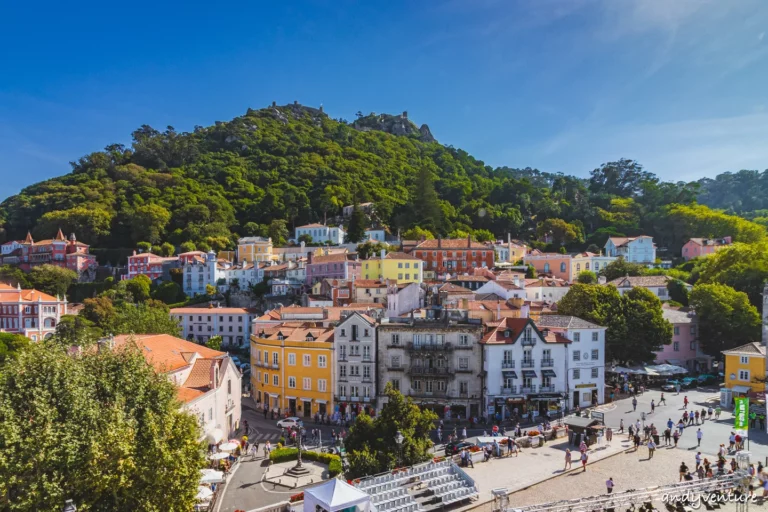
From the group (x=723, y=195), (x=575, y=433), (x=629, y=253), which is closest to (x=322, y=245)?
(x=629, y=253)

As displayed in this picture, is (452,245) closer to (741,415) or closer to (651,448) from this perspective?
(651,448)

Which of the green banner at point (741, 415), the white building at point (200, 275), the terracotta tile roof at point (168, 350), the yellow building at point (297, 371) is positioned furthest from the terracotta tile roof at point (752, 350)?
the white building at point (200, 275)

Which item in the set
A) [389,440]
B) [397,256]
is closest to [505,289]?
[397,256]

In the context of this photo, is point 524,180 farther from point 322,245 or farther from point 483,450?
point 483,450

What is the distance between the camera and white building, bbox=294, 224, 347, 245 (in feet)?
329

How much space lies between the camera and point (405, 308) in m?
55.9

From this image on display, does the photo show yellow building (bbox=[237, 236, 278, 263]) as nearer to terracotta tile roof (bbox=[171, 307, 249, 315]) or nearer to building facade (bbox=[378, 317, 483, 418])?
terracotta tile roof (bbox=[171, 307, 249, 315])

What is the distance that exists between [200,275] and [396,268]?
3168 cm

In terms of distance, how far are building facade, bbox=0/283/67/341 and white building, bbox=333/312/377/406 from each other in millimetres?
51569

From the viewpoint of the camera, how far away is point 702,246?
8844cm

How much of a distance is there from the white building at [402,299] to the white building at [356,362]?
44.9 ft

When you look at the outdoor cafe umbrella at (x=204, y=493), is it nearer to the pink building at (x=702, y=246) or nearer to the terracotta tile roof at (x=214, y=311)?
the terracotta tile roof at (x=214, y=311)

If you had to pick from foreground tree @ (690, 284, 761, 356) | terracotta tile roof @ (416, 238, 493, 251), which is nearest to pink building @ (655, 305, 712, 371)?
foreground tree @ (690, 284, 761, 356)

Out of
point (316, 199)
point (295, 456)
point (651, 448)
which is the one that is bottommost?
point (295, 456)
